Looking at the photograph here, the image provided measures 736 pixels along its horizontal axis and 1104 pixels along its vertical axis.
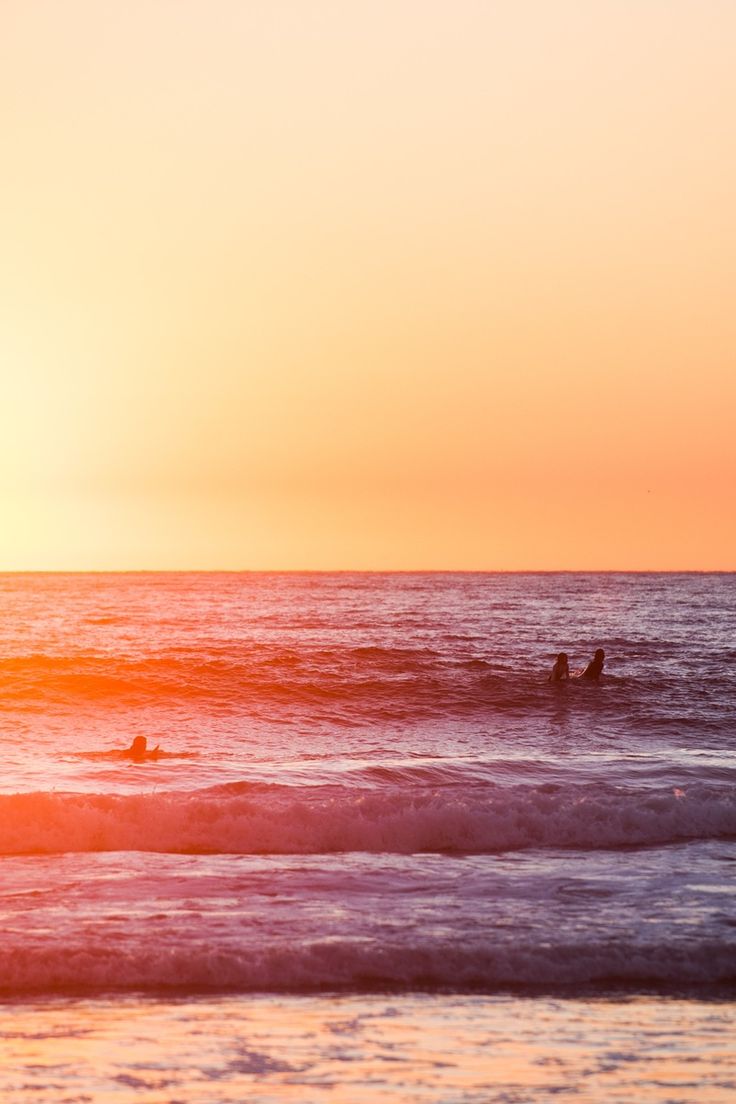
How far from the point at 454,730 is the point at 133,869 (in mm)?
14728

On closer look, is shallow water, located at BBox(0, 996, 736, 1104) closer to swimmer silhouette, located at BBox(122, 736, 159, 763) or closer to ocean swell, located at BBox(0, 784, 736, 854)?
ocean swell, located at BBox(0, 784, 736, 854)

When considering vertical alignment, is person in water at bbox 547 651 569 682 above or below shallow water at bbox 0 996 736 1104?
above

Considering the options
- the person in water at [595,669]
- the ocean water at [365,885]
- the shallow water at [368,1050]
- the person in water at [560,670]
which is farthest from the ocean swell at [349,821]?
the person in water at [595,669]

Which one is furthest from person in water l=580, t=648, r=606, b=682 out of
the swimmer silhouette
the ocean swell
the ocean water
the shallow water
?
the shallow water

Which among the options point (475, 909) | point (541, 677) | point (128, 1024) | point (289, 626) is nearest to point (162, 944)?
point (128, 1024)

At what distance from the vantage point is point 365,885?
13516 millimetres

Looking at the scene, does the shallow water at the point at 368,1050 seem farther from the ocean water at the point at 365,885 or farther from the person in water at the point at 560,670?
the person in water at the point at 560,670

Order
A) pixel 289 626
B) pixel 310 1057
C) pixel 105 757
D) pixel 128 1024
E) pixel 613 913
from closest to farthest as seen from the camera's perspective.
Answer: pixel 310 1057 → pixel 128 1024 → pixel 613 913 → pixel 105 757 → pixel 289 626

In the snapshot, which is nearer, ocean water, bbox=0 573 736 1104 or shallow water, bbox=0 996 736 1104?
shallow water, bbox=0 996 736 1104

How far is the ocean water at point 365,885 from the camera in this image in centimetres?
825

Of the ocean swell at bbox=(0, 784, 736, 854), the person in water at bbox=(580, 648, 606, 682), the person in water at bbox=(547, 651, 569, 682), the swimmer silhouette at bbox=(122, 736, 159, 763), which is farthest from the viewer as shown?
the person in water at bbox=(580, 648, 606, 682)

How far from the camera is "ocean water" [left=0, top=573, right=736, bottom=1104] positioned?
8250 mm

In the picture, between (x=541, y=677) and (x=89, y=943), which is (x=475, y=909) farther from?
(x=541, y=677)

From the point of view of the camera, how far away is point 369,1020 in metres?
9.07
